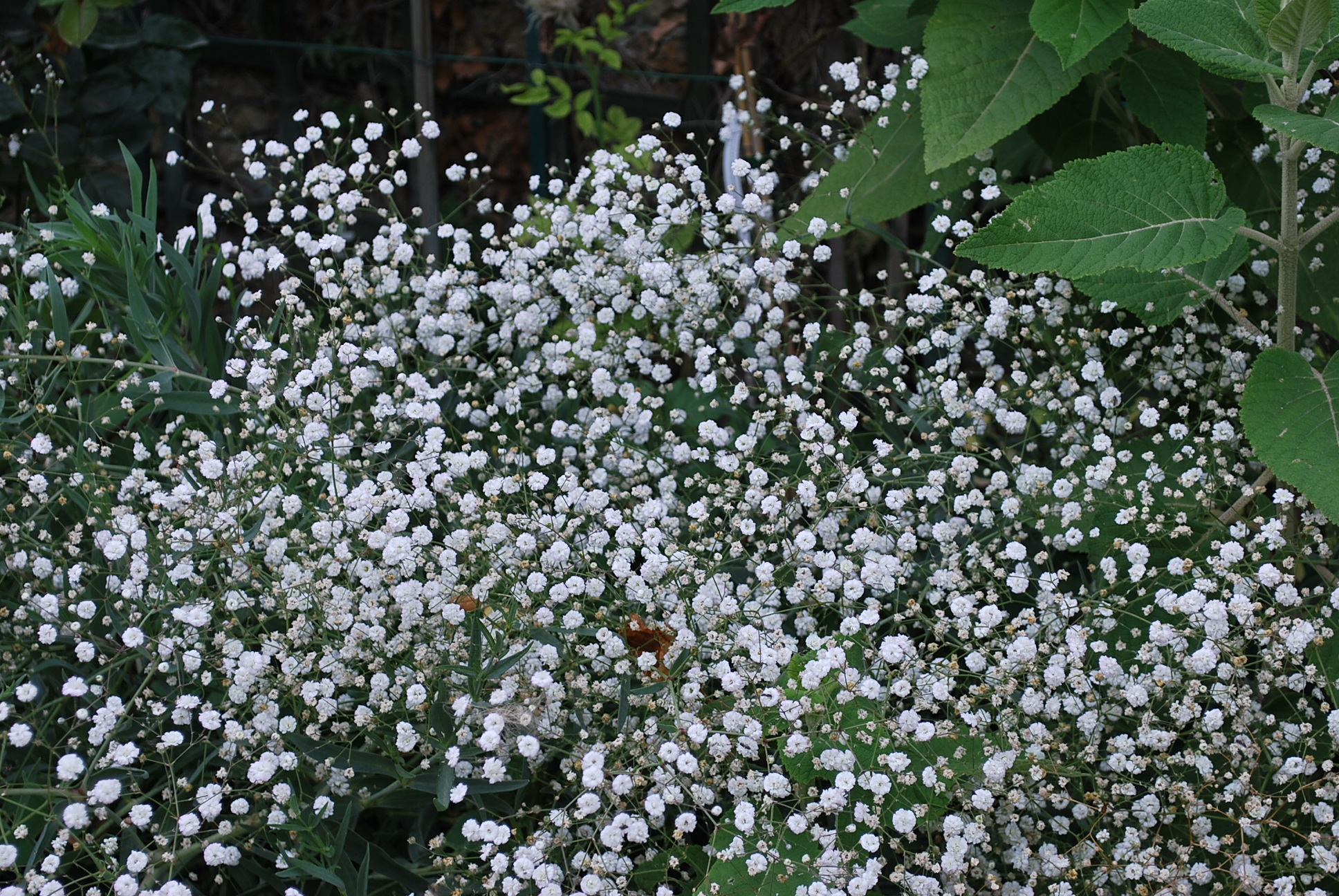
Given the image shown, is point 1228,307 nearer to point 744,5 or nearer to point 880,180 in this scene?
point 880,180

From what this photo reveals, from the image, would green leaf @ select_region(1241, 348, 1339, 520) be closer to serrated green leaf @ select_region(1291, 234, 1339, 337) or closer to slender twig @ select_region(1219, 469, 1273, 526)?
slender twig @ select_region(1219, 469, 1273, 526)

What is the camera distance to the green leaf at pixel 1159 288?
7.09ft

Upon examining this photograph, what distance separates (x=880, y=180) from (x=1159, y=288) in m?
0.64

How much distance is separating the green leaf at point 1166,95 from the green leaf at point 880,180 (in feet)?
1.21

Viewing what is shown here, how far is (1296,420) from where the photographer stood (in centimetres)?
189

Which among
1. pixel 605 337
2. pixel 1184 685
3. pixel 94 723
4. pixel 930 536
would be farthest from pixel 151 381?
pixel 1184 685

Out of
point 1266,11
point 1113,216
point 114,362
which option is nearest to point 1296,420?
point 1113,216

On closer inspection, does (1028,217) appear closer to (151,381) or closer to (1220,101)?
(1220,101)

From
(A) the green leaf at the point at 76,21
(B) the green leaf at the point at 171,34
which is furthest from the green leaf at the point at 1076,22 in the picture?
(B) the green leaf at the point at 171,34

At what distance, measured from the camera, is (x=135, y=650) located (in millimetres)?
1989

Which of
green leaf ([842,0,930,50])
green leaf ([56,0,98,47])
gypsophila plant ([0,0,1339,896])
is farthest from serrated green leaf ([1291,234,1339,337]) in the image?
green leaf ([56,0,98,47])

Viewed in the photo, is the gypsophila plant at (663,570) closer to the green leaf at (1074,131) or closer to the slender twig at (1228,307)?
the slender twig at (1228,307)

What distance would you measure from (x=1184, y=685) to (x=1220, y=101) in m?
1.54

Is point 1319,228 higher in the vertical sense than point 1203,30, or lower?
lower
